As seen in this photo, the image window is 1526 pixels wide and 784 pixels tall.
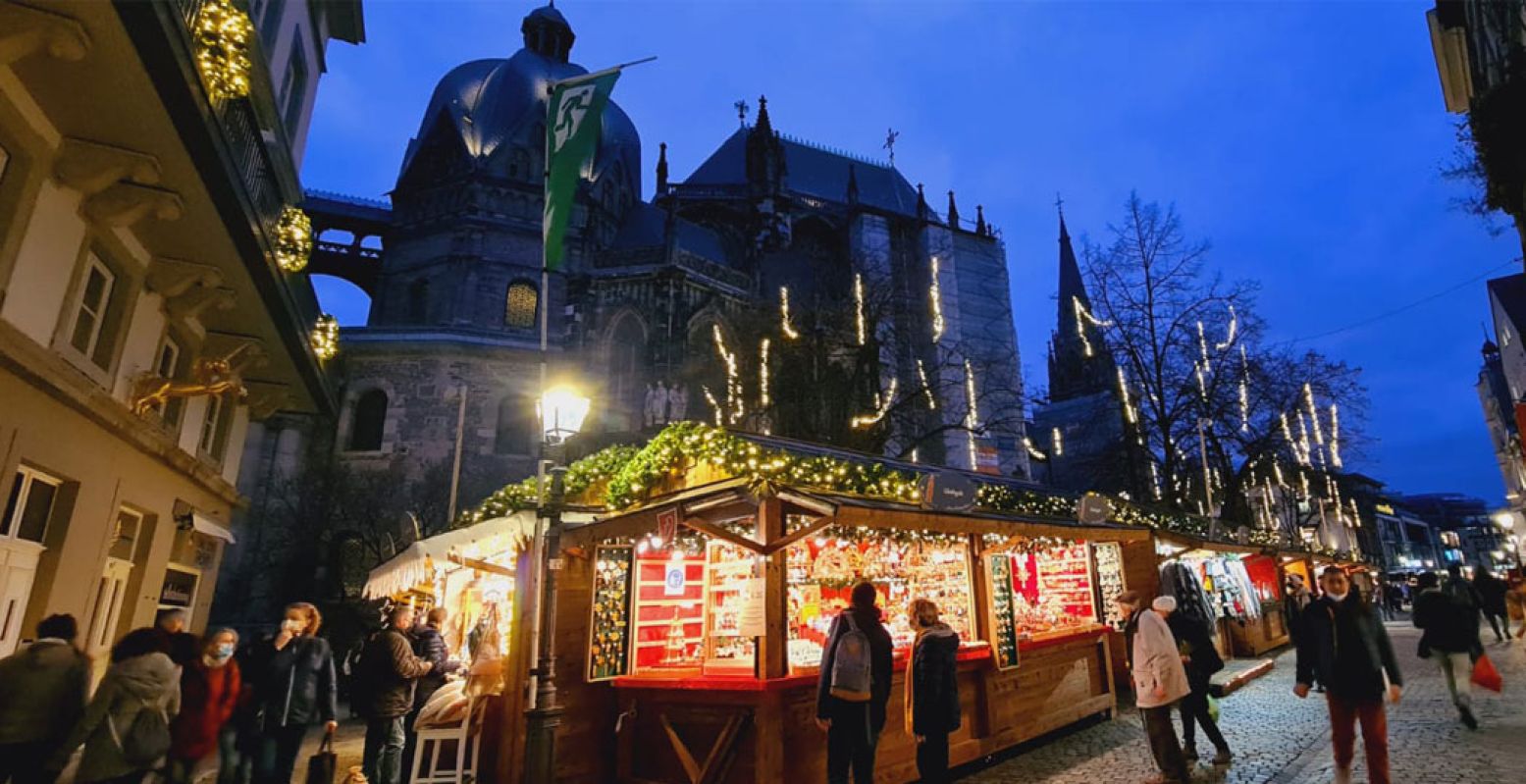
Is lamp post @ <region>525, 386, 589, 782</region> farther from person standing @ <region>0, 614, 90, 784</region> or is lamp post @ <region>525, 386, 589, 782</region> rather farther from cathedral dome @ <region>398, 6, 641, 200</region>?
cathedral dome @ <region>398, 6, 641, 200</region>

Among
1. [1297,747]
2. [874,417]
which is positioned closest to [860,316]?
[874,417]

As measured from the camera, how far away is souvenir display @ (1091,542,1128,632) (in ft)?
43.7

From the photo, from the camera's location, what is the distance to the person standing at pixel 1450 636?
8.47 meters

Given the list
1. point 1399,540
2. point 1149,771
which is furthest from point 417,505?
point 1399,540

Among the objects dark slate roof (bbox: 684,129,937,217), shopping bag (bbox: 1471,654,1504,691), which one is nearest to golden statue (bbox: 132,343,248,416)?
shopping bag (bbox: 1471,654,1504,691)

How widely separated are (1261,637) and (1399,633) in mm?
9270

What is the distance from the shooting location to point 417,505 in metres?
28.6

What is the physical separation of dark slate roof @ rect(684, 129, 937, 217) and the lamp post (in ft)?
137

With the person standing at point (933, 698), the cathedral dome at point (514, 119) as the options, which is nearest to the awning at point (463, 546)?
the person standing at point (933, 698)

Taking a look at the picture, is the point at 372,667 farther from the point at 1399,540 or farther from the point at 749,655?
the point at 1399,540

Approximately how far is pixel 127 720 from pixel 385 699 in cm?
262

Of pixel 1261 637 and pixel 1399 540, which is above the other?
pixel 1399 540

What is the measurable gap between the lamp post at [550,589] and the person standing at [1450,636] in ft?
31.6

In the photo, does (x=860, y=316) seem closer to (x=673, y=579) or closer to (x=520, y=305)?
(x=673, y=579)
